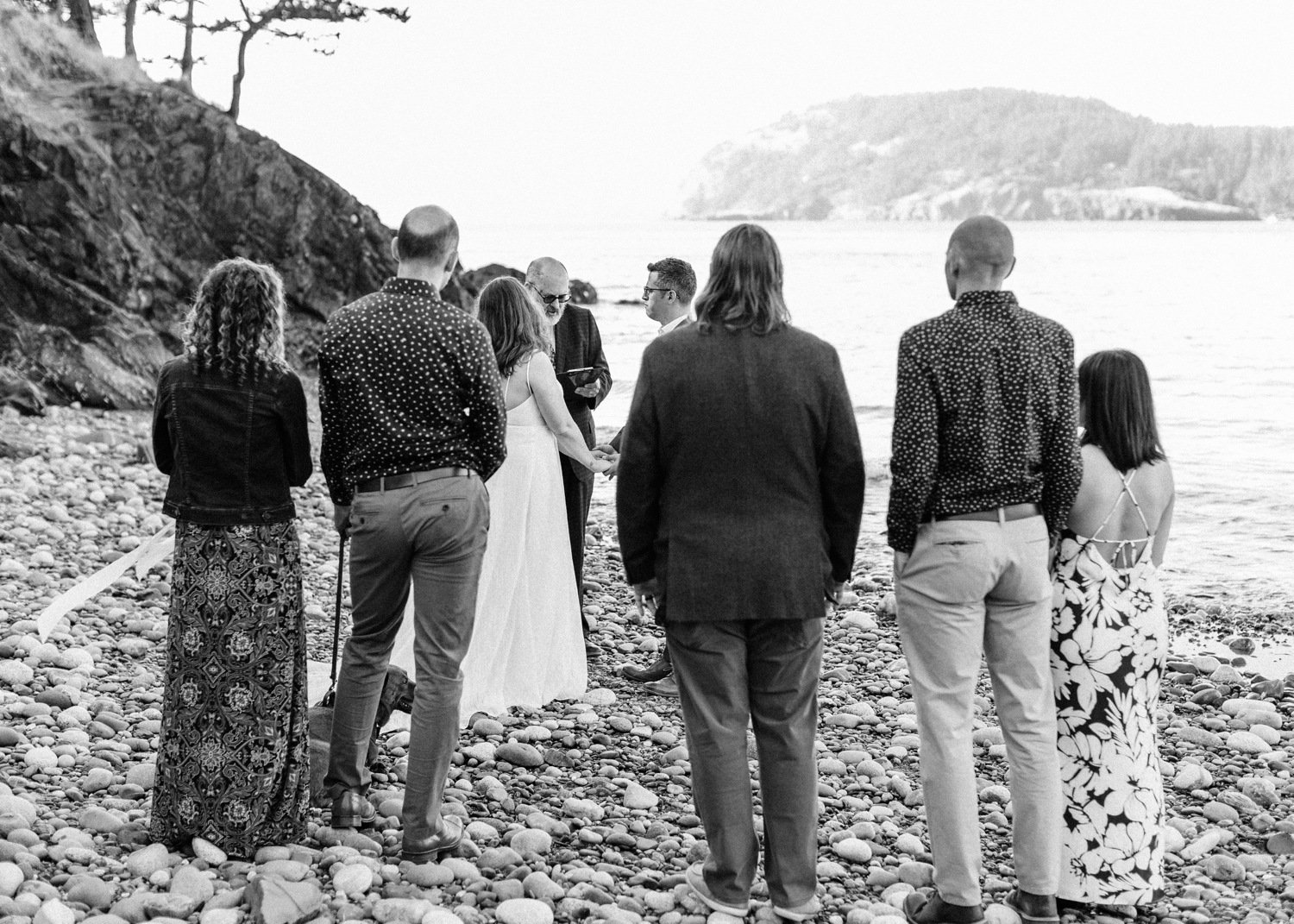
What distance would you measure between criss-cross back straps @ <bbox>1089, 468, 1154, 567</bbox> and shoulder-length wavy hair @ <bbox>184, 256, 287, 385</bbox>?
301 centimetres

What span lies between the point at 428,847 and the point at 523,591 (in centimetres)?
221

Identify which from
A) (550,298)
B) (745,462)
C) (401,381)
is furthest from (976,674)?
(550,298)

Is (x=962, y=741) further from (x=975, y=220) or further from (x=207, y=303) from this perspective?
(x=207, y=303)

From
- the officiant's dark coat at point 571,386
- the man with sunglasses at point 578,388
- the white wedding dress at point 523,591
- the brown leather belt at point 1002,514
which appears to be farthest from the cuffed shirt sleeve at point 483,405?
the officiant's dark coat at point 571,386

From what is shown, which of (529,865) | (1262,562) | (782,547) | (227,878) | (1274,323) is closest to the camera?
(782,547)

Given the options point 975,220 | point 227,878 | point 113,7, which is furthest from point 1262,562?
point 113,7

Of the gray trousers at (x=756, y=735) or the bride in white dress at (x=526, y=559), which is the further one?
the bride in white dress at (x=526, y=559)

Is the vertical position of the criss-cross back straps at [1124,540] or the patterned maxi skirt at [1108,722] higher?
the criss-cross back straps at [1124,540]

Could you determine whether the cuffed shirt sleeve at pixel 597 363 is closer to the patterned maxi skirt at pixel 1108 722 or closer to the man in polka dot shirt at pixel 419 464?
the man in polka dot shirt at pixel 419 464

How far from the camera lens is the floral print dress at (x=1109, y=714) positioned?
4.38 m

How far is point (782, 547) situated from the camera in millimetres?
3988

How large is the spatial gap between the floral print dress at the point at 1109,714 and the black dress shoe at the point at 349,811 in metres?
2.62

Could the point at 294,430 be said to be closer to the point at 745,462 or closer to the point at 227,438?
the point at 227,438

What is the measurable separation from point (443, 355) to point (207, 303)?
0.84m
